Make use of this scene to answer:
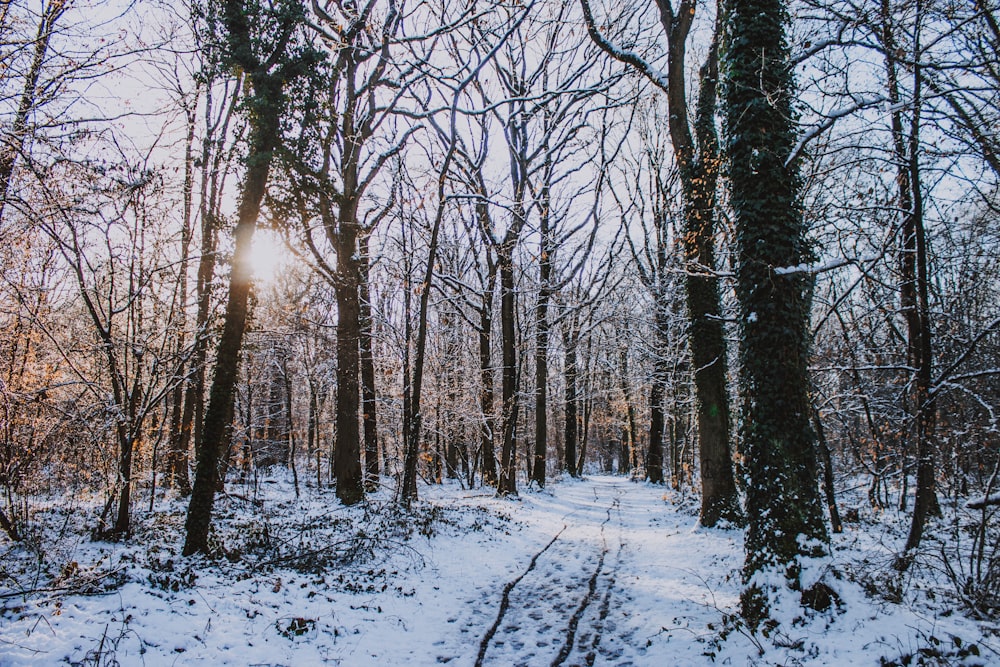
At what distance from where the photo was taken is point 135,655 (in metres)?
4.46

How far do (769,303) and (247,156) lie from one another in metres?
8.56

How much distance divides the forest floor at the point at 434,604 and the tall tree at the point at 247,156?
4.03ft

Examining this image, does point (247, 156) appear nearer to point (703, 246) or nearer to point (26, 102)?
point (26, 102)

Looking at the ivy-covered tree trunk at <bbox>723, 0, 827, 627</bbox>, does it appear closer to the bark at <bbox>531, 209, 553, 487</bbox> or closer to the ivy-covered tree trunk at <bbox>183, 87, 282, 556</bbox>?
the ivy-covered tree trunk at <bbox>183, 87, 282, 556</bbox>

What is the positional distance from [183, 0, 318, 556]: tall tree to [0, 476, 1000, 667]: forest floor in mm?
1228

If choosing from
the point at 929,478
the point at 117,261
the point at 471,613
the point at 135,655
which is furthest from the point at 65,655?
the point at 929,478

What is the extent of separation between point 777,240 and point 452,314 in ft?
50.4

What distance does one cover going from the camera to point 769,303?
246 inches

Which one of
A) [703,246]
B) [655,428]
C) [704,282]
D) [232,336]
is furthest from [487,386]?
[232,336]

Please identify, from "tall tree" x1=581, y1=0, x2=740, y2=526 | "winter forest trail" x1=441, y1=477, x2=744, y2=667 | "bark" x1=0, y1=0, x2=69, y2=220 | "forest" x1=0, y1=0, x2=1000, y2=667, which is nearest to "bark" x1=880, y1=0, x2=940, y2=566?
"forest" x1=0, y1=0, x2=1000, y2=667

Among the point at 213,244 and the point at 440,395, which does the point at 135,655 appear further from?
the point at 440,395

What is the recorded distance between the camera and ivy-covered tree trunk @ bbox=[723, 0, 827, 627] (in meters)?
5.89

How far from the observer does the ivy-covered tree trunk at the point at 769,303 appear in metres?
5.89

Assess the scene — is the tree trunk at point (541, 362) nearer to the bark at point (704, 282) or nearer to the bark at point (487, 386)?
the bark at point (487, 386)
